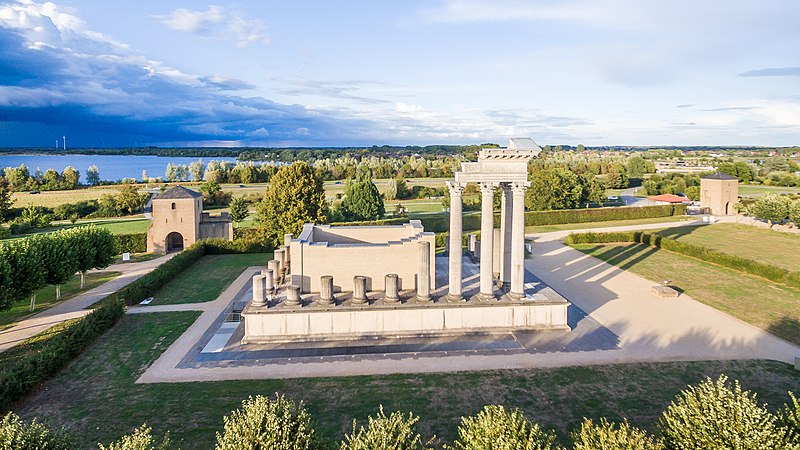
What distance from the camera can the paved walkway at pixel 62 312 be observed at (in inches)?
796

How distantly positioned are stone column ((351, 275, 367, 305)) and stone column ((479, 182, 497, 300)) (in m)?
5.42

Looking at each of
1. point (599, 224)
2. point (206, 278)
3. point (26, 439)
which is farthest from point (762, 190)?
point (26, 439)

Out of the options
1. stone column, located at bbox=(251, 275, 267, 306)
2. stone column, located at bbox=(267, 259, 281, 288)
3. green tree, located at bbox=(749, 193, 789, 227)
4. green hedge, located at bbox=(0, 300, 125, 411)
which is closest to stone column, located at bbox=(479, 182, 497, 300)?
stone column, located at bbox=(251, 275, 267, 306)

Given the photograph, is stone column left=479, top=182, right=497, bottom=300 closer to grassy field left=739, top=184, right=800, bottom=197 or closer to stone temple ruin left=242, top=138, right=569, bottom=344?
stone temple ruin left=242, top=138, right=569, bottom=344

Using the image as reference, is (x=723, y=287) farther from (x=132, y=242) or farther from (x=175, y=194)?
(x=132, y=242)

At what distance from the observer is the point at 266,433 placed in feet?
28.2

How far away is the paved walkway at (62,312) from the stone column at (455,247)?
62.5ft

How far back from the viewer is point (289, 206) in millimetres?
39000

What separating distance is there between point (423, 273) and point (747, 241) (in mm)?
39698

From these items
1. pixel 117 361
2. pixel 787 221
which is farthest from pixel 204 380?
pixel 787 221

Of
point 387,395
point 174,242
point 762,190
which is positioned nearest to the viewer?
point 387,395

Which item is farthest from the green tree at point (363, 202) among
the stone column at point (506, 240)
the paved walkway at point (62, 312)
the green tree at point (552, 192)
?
the stone column at point (506, 240)

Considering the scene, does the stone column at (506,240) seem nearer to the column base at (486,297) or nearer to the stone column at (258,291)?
the column base at (486,297)

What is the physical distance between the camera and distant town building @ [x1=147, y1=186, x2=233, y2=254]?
4119 cm
